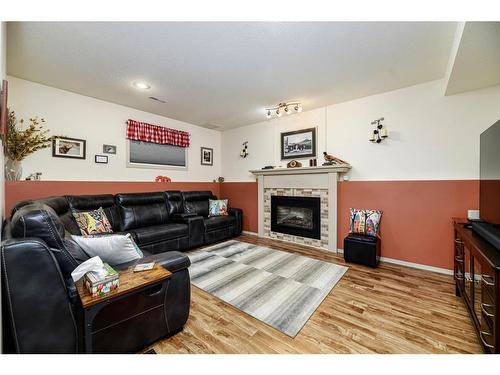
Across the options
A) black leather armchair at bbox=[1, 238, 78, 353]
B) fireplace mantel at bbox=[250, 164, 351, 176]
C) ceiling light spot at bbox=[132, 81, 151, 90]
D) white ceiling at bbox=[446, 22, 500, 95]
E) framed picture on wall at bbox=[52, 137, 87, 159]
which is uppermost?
ceiling light spot at bbox=[132, 81, 151, 90]

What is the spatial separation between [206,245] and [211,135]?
110 inches

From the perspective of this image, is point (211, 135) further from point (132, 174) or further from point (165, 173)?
point (132, 174)

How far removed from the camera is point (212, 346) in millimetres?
1508

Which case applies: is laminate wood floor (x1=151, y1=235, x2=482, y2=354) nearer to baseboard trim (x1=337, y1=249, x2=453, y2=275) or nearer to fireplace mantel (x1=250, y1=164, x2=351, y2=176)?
baseboard trim (x1=337, y1=249, x2=453, y2=275)

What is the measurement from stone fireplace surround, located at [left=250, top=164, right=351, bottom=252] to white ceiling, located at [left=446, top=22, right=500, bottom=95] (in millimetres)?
1592

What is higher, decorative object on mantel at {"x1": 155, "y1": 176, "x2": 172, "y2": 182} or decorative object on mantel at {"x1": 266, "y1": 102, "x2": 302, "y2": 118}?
decorative object on mantel at {"x1": 266, "y1": 102, "x2": 302, "y2": 118}

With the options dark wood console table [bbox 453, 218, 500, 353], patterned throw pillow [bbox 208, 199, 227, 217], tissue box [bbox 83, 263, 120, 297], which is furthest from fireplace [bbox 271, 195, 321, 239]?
tissue box [bbox 83, 263, 120, 297]

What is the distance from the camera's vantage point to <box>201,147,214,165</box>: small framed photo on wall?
5039 mm

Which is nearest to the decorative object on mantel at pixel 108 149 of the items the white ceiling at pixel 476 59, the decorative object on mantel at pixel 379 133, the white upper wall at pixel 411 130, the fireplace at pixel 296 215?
the fireplace at pixel 296 215

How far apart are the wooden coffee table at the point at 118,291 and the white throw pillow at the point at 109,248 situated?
0.23 m

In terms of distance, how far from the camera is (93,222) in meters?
2.83

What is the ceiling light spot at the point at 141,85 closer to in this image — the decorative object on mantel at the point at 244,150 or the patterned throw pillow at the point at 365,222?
the decorative object on mantel at the point at 244,150

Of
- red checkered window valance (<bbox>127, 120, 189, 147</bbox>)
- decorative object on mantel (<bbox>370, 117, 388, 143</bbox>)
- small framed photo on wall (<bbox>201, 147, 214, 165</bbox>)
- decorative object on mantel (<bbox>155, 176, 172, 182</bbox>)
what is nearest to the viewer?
decorative object on mantel (<bbox>370, 117, 388, 143</bbox>)
